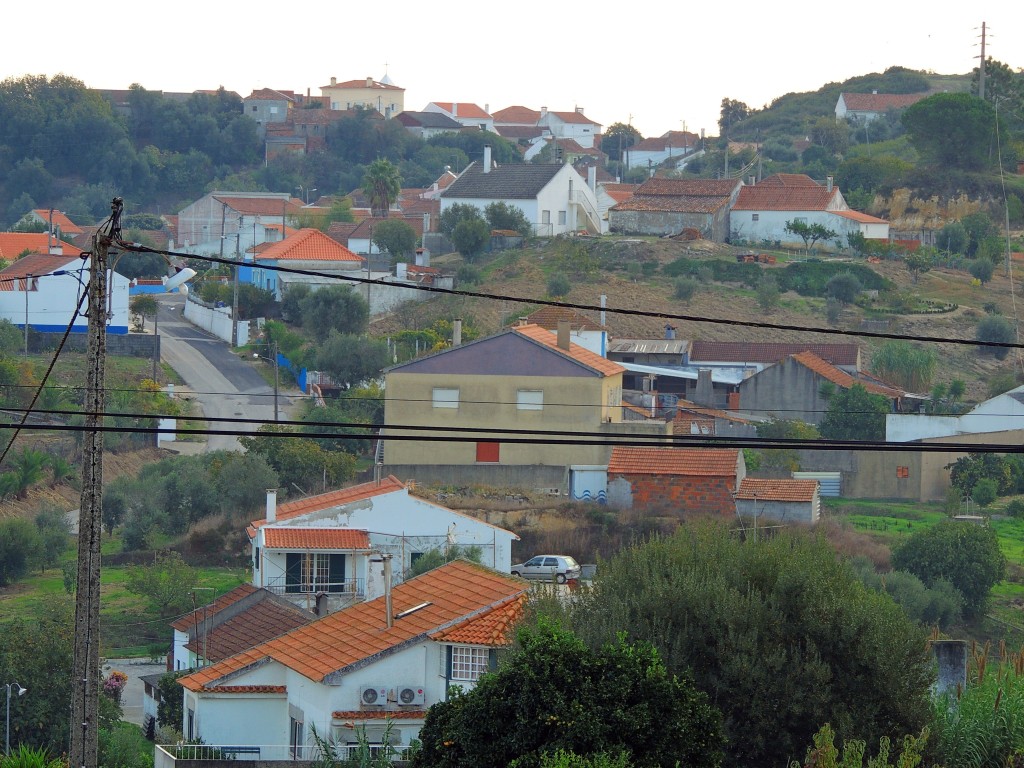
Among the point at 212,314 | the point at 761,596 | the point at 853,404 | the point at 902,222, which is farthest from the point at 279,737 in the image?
the point at 902,222

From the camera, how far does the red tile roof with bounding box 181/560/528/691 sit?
18359mm

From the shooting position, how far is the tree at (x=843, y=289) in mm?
59500

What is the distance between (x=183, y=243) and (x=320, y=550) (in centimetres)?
5743

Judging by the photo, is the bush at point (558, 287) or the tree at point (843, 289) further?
the tree at point (843, 289)

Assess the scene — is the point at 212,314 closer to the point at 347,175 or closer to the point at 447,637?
the point at 447,637

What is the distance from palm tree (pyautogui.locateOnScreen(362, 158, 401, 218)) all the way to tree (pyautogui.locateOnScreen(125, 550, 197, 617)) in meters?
51.0

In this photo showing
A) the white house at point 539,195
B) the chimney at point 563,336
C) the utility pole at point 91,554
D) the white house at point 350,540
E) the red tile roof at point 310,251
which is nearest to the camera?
the utility pole at point 91,554

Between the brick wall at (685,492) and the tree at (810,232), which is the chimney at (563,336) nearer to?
the brick wall at (685,492)

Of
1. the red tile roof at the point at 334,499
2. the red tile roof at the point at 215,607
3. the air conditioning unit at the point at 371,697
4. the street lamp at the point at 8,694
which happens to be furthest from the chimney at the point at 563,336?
the air conditioning unit at the point at 371,697

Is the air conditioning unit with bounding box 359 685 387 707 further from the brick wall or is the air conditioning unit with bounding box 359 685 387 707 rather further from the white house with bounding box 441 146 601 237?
the white house with bounding box 441 146 601 237

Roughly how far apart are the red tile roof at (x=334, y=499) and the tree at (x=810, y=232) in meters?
41.8

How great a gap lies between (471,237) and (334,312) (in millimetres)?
11894

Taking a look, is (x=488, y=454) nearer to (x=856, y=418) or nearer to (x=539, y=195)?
(x=856, y=418)

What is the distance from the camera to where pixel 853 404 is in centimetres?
4316
